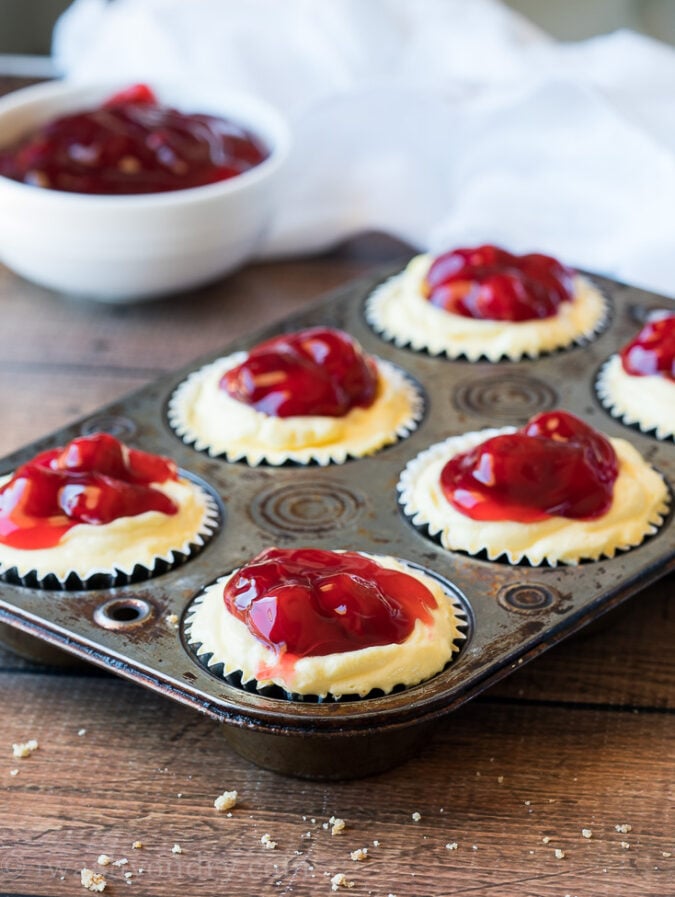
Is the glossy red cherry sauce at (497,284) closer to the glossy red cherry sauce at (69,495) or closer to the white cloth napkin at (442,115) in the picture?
the white cloth napkin at (442,115)

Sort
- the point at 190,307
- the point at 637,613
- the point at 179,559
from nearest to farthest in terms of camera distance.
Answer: the point at 179,559 → the point at 637,613 → the point at 190,307

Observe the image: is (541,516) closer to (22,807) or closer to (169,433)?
(169,433)

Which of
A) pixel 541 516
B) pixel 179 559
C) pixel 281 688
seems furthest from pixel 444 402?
pixel 281 688

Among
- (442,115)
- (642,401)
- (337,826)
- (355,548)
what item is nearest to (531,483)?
(355,548)

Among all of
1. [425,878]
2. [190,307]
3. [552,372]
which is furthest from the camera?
[190,307]

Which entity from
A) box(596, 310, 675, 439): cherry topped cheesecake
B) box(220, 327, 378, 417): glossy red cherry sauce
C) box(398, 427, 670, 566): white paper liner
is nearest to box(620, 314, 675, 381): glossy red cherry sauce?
box(596, 310, 675, 439): cherry topped cheesecake

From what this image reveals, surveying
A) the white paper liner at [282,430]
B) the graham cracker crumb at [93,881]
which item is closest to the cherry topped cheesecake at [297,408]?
the white paper liner at [282,430]

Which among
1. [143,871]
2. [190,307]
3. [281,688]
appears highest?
[281,688]

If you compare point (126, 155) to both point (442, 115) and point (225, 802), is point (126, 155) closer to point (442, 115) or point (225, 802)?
point (442, 115)
